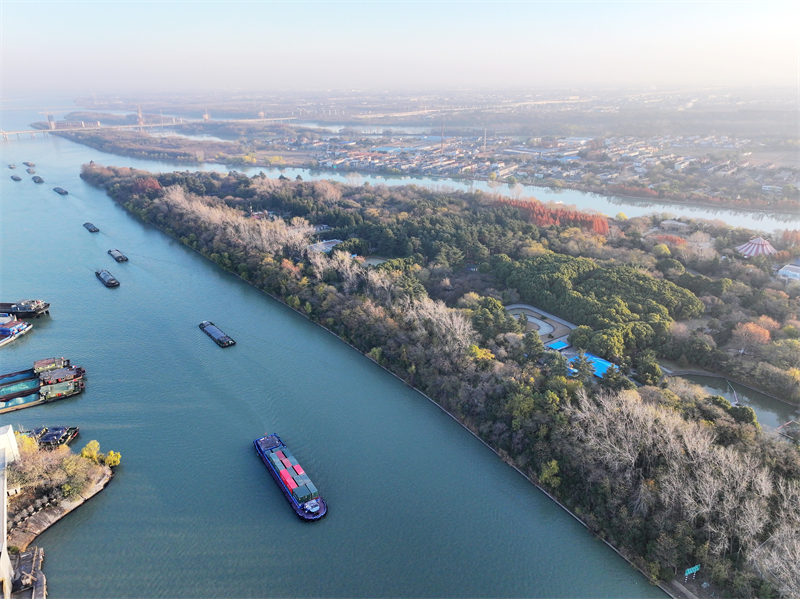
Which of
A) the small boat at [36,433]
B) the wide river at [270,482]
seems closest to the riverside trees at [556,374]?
the wide river at [270,482]

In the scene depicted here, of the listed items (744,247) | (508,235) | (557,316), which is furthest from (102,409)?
(744,247)

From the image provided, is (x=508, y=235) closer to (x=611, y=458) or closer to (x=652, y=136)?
(x=611, y=458)

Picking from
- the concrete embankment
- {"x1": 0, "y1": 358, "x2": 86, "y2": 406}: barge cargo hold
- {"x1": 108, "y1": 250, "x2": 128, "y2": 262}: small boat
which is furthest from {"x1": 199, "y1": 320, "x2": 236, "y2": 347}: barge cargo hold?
{"x1": 108, "y1": 250, "x2": 128, "y2": 262}: small boat

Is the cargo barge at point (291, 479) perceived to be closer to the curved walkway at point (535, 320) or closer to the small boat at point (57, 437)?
the small boat at point (57, 437)

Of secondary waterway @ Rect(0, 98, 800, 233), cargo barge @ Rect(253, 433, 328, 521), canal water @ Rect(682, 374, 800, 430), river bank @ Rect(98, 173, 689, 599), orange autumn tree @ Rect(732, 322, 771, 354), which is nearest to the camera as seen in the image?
river bank @ Rect(98, 173, 689, 599)

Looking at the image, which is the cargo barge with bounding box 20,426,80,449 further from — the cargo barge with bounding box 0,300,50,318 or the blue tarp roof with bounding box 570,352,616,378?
the blue tarp roof with bounding box 570,352,616,378

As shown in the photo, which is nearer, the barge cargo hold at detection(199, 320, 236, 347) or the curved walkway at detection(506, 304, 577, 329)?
the barge cargo hold at detection(199, 320, 236, 347)
